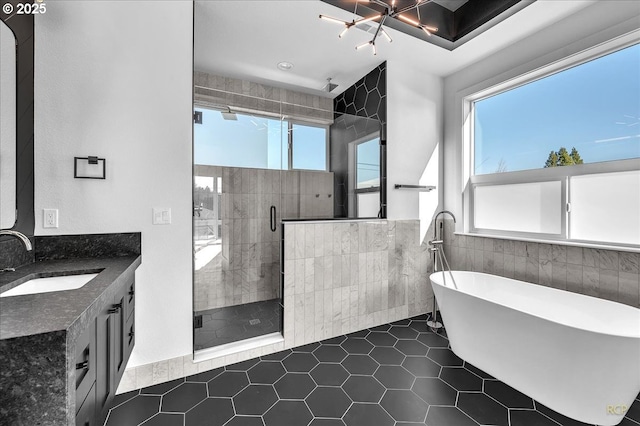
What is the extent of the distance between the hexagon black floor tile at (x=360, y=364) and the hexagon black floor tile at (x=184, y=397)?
1057mm

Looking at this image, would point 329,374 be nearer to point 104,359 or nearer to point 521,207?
point 104,359

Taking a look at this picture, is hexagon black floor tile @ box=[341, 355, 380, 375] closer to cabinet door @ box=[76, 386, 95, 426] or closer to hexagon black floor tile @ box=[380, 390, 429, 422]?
hexagon black floor tile @ box=[380, 390, 429, 422]

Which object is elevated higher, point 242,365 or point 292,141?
point 292,141

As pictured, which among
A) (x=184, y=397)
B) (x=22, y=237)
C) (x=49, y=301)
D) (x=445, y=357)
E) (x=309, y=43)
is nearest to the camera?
(x=49, y=301)

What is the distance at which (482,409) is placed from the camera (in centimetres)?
174

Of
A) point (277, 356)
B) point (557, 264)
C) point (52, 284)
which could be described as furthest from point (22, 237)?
point (557, 264)

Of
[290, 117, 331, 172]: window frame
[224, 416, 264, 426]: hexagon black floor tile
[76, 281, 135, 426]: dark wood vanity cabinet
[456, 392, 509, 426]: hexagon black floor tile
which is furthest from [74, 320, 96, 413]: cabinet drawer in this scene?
[290, 117, 331, 172]: window frame

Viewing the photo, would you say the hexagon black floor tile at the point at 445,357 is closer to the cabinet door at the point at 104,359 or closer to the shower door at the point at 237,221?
the shower door at the point at 237,221

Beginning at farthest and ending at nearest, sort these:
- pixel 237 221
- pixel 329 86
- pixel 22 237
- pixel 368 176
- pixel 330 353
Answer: pixel 329 86 → pixel 237 221 → pixel 368 176 → pixel 330 353 → pixel 22 237

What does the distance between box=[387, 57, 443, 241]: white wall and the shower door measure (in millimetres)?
1225

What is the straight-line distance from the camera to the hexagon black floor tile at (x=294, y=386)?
189cm

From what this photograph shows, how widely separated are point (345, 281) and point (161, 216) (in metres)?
1.73

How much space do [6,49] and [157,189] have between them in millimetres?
1025

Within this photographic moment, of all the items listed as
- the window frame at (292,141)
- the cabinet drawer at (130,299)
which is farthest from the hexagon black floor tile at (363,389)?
the window frame at (292,141)
